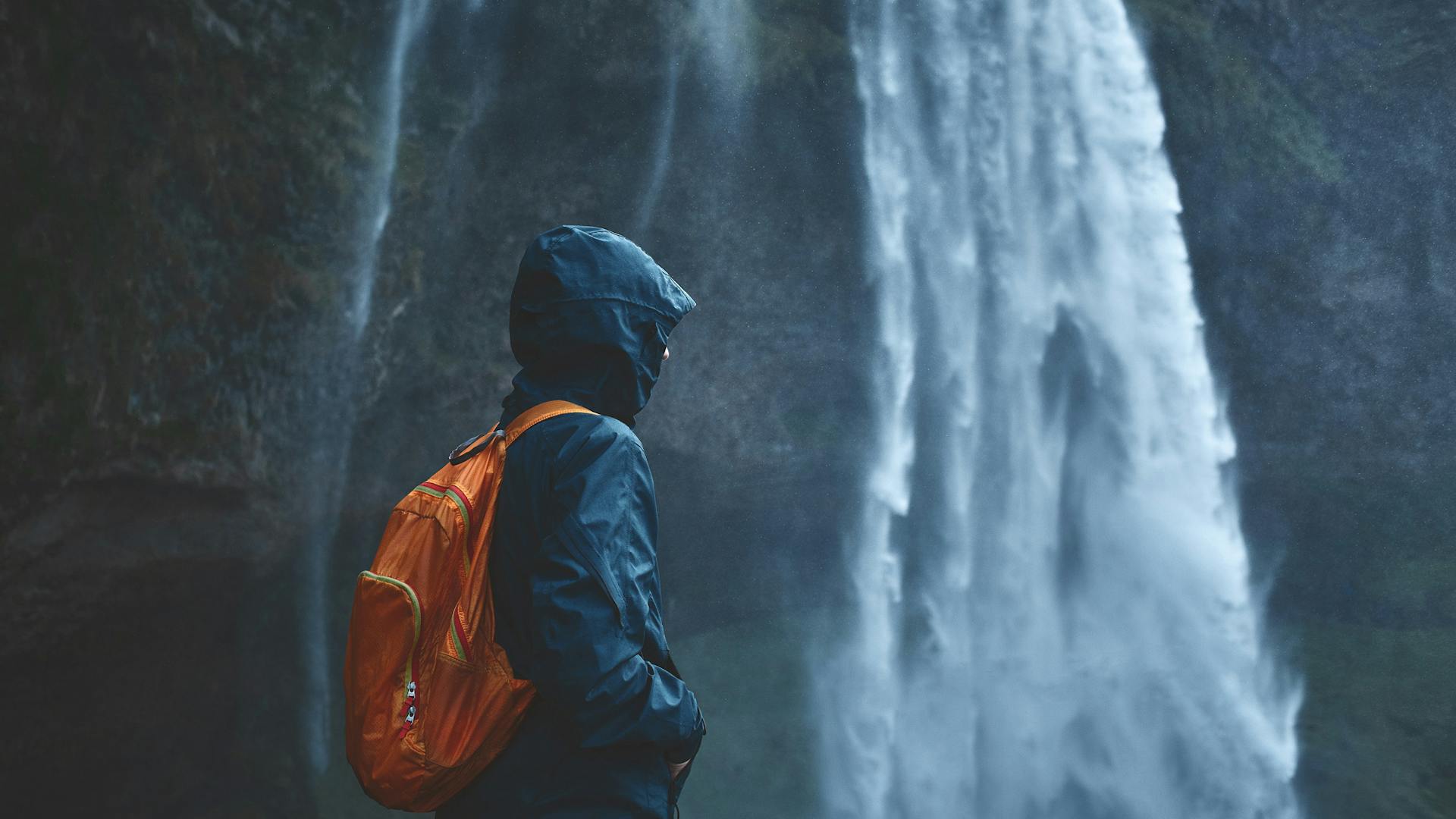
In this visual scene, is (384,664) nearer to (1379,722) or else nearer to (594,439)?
(594,439)

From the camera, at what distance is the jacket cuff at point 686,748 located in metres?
1.54

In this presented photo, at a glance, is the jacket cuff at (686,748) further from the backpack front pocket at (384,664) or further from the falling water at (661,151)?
the falling water at (661,151)

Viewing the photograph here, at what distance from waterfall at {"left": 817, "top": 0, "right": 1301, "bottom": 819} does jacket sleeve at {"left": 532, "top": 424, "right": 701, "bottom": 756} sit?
7.10 meters

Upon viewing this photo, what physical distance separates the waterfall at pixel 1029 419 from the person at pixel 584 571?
277 inches

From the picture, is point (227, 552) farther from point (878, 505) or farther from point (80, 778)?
point (878, 505)

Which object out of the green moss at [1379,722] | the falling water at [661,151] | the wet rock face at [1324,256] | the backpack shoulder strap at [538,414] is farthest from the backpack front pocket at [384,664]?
the wet rock face at [1324,256]

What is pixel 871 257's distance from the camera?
8.88 meters

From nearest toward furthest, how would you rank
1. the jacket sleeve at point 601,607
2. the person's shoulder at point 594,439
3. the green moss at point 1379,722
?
the jacket sleeve at point 601,607 < the person's shoulder at point 594,439 < the green moss at point 1379,722

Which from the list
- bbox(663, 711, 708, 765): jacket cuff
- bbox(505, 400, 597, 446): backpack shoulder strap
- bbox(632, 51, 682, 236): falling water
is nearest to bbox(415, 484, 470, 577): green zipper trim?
bbox(505, 400, 597, 446): backpack shoulder strap

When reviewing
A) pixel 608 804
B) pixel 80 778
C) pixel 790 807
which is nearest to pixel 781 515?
pixel 790 807

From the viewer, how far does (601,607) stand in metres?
1.43

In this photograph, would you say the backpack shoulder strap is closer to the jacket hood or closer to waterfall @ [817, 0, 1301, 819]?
the jacket hood

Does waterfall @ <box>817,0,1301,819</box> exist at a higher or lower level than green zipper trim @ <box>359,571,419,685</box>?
lower

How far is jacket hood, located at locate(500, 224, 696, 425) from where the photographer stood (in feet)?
5.46
